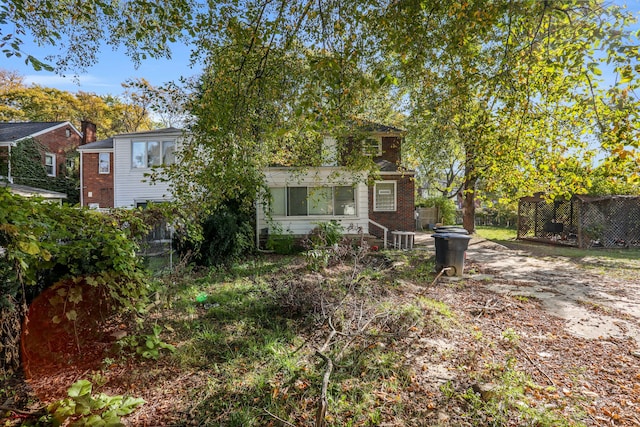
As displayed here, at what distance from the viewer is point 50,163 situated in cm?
2025

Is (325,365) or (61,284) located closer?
(61,284)

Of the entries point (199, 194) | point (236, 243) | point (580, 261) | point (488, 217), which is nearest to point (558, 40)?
point (199, 194)

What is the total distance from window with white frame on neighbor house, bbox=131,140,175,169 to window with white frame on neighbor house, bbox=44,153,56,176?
7.78m

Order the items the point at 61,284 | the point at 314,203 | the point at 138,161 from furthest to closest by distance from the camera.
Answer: the point at 138,161 → the point at 314,203 → the point at 61,284

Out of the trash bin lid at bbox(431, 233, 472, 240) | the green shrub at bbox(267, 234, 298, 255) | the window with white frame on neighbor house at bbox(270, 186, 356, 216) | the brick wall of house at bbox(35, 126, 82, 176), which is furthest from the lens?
the brick wall of house at bbox(35, 126, 82, 176)

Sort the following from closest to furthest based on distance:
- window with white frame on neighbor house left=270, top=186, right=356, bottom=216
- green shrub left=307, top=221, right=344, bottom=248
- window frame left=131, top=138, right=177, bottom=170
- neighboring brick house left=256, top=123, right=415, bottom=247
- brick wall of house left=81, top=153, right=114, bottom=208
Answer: green shrub left=307, top=221, right=344, bottom=248, neighboring brick house left=256, top=123, right=415, bottom=247, window with white frame on neighbor house left=270, top=186, right=356, bottom=216, window frame left=131, top=138, right=177, bottom=170, brick wall of house left=81, top=153, right=114, bottom=208

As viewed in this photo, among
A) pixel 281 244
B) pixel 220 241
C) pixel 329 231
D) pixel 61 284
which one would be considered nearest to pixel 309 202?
pixel 329 231

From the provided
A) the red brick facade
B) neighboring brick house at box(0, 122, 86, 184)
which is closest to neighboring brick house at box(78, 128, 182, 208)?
neighboring brick house at box(0, 122, 86, 184)

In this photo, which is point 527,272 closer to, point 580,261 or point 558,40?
point 580,261

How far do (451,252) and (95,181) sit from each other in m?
18.8

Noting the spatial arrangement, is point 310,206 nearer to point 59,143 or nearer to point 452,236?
point 452,236

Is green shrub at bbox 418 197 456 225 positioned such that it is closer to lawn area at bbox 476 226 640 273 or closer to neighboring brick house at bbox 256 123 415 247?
lawn area at bbox 476 226 640 273

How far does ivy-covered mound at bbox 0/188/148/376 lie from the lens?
269cm

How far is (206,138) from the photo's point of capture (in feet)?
17.1
